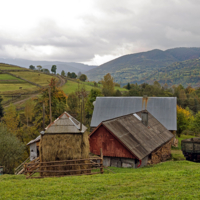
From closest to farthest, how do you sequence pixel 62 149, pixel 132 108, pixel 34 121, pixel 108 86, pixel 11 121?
pixel 62 149, pixel 132 108, pixel 34 121, pixel 11 121, pixel 108 86

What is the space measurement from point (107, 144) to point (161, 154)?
7.20 metres

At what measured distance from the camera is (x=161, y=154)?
2417 cm

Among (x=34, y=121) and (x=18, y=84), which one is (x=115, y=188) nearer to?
(x=34, y=121)

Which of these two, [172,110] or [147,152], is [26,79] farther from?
[147,152]

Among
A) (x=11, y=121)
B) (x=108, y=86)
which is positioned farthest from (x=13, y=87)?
(x=11, y=121)

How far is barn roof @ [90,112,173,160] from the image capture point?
809 inches

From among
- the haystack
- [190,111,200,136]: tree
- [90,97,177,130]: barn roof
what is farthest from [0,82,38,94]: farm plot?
the haystack

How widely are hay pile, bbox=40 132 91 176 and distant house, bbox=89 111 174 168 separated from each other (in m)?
6.37

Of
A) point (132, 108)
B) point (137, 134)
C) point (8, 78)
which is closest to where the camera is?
point (137, 134)

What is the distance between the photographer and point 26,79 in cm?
10500

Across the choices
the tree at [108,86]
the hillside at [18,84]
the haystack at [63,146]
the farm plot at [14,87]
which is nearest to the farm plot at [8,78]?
the hillside at [18,84]

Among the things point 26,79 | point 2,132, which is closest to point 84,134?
point 2,132

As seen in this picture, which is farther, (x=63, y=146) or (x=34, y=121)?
(x=34, y=121)

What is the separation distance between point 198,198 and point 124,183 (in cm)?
385
